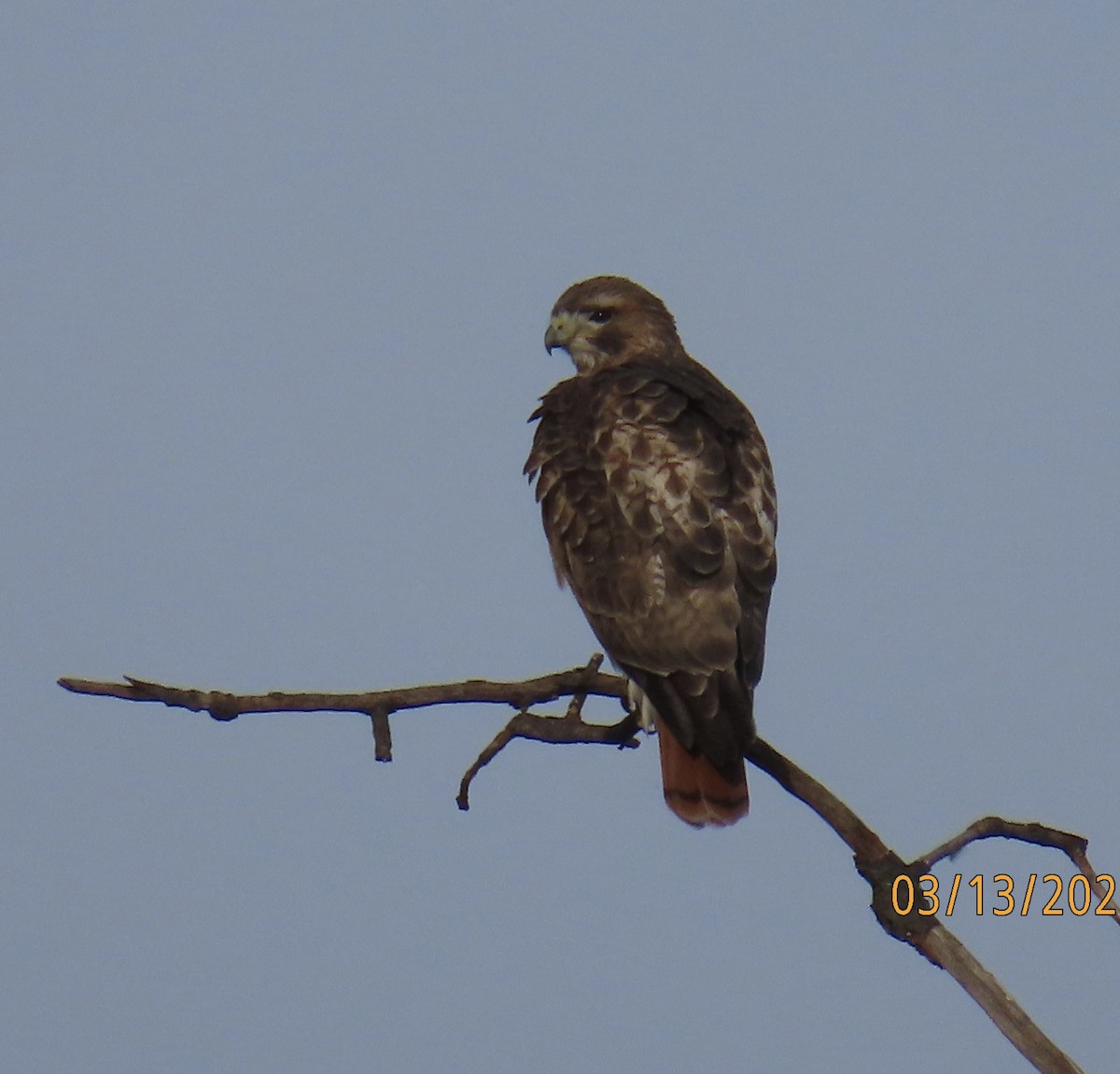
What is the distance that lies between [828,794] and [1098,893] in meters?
0.55

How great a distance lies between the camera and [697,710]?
14.4 ft

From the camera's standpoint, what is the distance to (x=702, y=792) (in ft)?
14.5

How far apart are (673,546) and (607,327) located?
59.6 inches

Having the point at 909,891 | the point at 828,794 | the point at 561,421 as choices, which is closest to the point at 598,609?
the point at 561,421

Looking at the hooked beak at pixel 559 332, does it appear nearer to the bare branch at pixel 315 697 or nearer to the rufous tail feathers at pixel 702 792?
the rufous tail feathers at pixel 702 792

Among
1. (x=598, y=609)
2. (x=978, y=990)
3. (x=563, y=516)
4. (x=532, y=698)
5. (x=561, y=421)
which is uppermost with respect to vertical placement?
(x=561, y=421)

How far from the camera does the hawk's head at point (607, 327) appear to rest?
19.5ft

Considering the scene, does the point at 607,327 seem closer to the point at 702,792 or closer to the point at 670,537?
the point at 670,537

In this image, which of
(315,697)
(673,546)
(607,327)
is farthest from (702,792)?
(607,327)

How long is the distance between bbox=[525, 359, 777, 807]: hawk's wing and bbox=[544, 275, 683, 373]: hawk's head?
0.61 meters

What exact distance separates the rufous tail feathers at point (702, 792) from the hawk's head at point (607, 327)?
6.02ft

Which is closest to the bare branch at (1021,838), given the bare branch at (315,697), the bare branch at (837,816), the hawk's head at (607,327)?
the bare branch at (837,816)

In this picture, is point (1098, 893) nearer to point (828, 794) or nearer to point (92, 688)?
point (828, 794)

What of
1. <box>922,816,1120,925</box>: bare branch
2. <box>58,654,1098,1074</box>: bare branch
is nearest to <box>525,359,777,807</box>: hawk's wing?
<box>58,654,1098,1074</box>: bare branch
